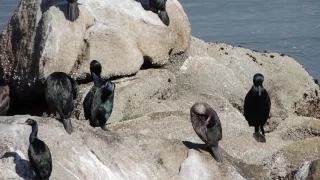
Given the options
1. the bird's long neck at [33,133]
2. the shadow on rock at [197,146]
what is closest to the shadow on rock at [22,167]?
the bird's long neck at [33,133]

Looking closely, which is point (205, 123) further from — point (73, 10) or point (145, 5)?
point (145, 5)

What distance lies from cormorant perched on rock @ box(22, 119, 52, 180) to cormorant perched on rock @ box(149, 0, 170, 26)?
16.4 ft

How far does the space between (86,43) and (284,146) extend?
142 inches

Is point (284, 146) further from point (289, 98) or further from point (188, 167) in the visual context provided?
point (289, 98)

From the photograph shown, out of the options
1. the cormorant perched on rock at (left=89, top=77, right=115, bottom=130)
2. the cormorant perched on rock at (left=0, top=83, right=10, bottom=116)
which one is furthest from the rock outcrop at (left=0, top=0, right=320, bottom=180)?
the cormorant perched on rock at (left=0, top=83, right=10, bottom=116)

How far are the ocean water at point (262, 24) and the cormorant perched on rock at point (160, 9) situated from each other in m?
7.58

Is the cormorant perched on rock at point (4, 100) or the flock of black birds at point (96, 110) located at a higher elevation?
the flock of black birds at point (96, 110)

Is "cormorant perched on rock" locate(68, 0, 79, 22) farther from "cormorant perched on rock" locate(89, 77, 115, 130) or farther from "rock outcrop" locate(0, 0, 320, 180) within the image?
"cormorant perched on rock" locate(89, 77, 115, 130)

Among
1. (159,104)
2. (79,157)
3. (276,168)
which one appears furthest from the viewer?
(159,104)

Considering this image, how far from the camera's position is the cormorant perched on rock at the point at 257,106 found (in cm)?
1251

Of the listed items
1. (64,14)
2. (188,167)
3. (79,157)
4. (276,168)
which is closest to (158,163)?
(188,167)

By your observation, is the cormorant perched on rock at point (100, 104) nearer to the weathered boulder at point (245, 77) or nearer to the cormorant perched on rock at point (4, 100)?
the cormorant perched on rock at point (4, 100)

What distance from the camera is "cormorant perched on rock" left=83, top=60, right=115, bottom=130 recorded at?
1148cm

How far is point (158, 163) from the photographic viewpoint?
10.2 metres
